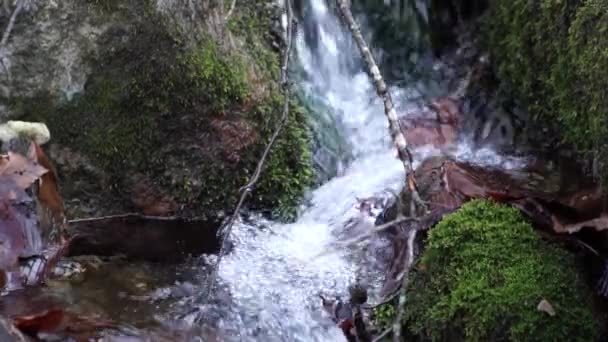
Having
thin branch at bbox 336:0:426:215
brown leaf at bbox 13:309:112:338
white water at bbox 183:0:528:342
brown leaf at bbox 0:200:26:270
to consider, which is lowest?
white water at bbox 183:0:528:342

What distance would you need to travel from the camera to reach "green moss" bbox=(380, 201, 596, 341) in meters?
2.27

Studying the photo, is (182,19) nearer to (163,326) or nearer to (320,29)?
(320,29)

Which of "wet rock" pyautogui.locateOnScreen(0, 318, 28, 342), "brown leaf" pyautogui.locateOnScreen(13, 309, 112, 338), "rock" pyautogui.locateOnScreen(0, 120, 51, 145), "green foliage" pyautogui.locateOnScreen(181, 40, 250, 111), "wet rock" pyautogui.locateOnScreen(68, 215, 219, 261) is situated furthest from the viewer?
"green foliage" pyautogui.locateOnScreen(181, 40, 250, 111)

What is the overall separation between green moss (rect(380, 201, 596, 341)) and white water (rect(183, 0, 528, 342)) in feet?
1.66

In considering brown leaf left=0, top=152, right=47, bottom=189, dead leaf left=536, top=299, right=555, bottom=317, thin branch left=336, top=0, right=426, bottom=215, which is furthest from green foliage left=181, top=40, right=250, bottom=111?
dead leaf left=536, top=299, right=555, bottom=317

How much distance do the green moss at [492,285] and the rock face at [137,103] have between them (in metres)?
1.44

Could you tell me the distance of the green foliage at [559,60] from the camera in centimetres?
308

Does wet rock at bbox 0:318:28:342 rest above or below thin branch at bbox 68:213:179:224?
above

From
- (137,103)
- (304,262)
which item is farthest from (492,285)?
(137,103)

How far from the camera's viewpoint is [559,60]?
358 centimetres

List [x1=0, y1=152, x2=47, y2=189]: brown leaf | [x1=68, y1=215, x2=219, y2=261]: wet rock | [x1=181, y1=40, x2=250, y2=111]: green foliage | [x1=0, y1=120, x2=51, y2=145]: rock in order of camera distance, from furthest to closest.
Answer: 1. [x1=181, y1=40, x2=250, y2=111]: green foliage
2. [x1=68, y1=215, x2=219, y2=261]: wet rock
3. [x1=0, y1=120, x2=51, y2=145]: rock
4. [x1=0, y1=152, x2=47, y2=189]: brown leaf

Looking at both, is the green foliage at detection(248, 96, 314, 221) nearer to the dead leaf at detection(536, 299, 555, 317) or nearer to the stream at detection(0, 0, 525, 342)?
the stream at detection(0, 0, 525, 342)

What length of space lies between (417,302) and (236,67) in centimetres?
182

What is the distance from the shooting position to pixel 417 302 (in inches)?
103
